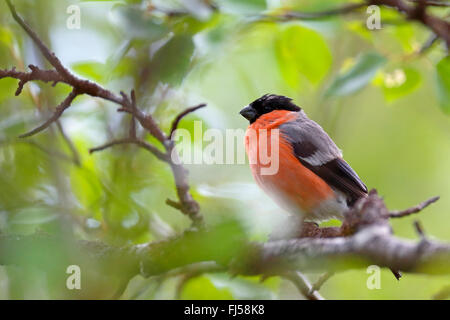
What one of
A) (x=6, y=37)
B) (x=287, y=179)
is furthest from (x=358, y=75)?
(x=6, y=37)

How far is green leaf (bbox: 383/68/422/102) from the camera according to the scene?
197 cm

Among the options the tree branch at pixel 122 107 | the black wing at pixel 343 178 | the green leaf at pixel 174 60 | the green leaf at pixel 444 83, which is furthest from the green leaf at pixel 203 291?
the green leaf at pixel 444 83

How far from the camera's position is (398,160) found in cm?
324

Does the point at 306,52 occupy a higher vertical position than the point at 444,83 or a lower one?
Answer: higher

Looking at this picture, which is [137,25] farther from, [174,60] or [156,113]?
[156,113]

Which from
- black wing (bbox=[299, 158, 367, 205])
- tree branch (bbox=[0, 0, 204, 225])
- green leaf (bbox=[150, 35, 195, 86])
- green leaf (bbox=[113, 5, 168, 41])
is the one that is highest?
green leaf (bbox=[113, 5, 168, 41])

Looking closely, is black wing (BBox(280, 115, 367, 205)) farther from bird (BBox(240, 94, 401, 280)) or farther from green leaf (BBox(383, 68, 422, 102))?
green leaf (BBox(383, 68, 422, 102))

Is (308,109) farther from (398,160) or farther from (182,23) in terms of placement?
(398,160)

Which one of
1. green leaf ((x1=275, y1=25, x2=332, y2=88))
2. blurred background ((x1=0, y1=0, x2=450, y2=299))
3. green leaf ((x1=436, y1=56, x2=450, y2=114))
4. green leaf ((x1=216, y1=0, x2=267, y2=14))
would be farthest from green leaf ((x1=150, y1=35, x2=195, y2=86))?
green leaf ((x1=436, y1=56, x2=450, y2=114))

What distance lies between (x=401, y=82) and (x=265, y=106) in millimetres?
517

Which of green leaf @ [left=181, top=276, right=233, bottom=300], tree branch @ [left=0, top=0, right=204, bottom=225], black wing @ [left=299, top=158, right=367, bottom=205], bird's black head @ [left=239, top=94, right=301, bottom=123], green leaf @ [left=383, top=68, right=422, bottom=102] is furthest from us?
bird's black head @ [left=239, top=94, right=301, bottom=123]

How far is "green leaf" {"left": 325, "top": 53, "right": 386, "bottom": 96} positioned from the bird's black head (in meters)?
0.34

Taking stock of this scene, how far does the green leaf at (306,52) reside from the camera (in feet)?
6.27

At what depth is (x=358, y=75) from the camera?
1.79 metres
